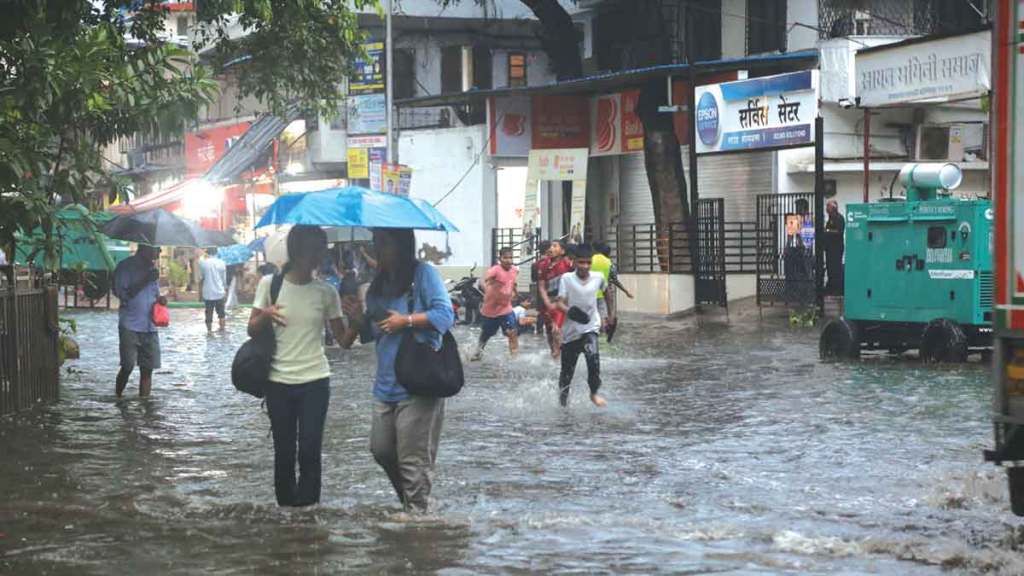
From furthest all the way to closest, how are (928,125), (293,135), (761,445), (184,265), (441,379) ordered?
(184,265) → (293,135) → (928,125) → (761,445) → (441,379)

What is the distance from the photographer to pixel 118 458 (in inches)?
473

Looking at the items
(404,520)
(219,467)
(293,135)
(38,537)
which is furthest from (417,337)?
(293,135)

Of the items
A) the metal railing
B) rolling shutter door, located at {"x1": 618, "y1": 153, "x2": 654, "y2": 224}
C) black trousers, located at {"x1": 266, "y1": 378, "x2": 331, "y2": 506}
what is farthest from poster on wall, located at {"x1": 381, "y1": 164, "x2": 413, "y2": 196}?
black trousers, located at {"x1": 266, "y1": 378, "x2": 331, "y2": 506}

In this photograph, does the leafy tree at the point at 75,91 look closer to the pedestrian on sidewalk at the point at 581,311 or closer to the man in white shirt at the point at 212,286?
the pedestrian on sidewalk at the point at 581,311

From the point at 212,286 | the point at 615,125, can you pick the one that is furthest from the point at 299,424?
the point at 615,125

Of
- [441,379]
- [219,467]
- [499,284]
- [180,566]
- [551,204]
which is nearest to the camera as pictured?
[180,566]

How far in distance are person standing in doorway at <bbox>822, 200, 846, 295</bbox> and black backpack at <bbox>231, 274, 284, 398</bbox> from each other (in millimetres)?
20768

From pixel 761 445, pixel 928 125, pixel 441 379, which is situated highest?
pixel 928 125

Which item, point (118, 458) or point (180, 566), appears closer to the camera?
point (180, 566)

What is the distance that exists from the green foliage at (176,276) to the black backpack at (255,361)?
133 ft

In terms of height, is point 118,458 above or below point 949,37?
below

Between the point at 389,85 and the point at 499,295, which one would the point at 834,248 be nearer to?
the point at 499,295

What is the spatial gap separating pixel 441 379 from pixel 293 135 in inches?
1580

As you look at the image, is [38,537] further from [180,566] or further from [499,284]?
[499,284]
